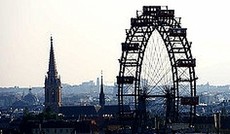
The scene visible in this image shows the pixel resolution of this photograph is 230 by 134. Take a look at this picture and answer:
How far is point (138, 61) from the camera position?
101m

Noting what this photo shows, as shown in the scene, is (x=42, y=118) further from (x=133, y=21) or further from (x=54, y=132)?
(x=133, y=21)

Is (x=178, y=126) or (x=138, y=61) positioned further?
(x=138, y=61)

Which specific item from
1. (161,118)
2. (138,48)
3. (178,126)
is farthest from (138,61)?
(161,118)

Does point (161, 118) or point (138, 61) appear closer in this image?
point (138, 61)

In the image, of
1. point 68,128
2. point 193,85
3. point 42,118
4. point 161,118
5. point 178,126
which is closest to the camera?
point 178,126

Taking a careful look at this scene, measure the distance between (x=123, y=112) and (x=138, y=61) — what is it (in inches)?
191

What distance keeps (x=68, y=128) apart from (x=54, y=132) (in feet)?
5.99

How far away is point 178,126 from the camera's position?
91.9 meters

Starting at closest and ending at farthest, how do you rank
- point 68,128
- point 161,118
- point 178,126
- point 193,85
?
1. point 178,126
2. point 193,85
3. point 161,118
4. point 68,128

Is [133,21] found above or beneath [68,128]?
above

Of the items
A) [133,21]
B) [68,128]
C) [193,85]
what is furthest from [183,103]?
[68,128]

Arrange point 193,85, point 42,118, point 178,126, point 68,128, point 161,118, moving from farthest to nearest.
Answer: point 42,118
point 68,128
point 161,118
point 193,85
point 178,126

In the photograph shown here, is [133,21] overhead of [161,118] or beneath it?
overhead

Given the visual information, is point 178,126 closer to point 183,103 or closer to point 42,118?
point 183,103
